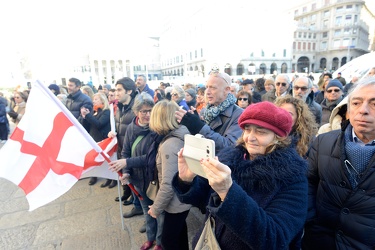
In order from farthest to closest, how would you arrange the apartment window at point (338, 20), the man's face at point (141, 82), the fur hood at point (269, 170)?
1. the apartment window at point (338, 20)
2. the man's face at point (141, 82)
3. the fur hood at point (269, 170)

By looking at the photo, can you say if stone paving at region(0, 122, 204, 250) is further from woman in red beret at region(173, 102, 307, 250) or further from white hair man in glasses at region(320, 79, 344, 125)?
white hair man in glasses at region(320, 79, 344, 125)

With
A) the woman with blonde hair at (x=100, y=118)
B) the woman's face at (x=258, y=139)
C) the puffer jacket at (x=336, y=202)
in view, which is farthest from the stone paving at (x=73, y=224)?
the woman's face at (x=258, y=139)

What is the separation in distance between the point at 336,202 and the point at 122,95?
322 centimetres

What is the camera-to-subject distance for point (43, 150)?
251cm

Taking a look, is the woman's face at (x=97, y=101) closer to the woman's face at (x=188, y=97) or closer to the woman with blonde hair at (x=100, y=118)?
the woman with blonde hair at (x=100, y=118)

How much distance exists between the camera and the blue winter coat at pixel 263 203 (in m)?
0.97

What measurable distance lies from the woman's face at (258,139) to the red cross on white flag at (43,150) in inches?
79.1

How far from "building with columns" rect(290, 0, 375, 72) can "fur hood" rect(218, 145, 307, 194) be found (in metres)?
63.0

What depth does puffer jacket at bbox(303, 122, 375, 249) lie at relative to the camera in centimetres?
133

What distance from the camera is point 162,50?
81500 mm

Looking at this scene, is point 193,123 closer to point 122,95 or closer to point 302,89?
point 122,95

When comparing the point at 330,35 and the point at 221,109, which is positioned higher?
the point at 330,35

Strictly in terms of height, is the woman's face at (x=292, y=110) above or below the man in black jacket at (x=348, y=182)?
above

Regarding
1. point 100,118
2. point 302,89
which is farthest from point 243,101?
point 100,118
